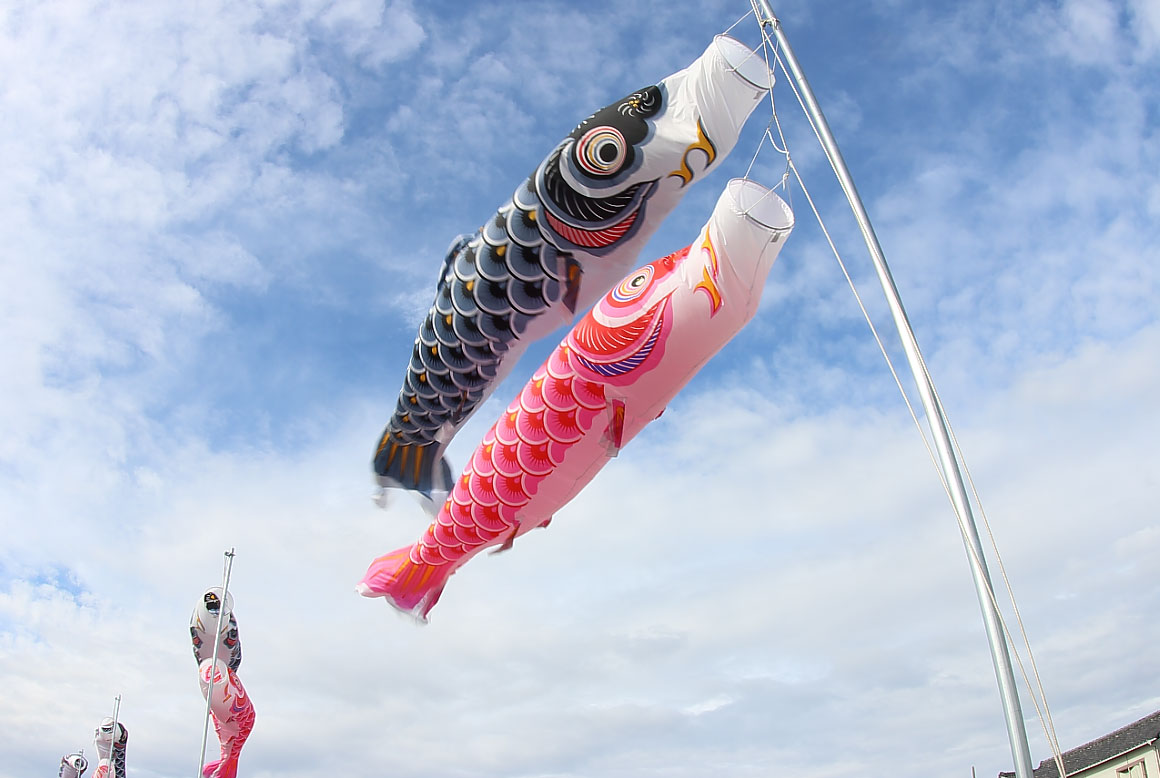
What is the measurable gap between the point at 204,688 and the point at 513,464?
32.0 ft

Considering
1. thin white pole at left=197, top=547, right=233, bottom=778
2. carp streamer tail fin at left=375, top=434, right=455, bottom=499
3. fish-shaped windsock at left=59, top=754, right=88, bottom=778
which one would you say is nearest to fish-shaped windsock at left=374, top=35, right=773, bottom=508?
carp streamer tail fin at left=375, top=434, right=455, bottom=499

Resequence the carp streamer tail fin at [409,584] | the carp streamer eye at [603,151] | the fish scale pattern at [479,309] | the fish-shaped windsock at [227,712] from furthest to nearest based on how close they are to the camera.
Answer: the fish-shaped windsock at [227,712] → the carp streamer tail fin at [409,584] → the fish scale pattern at [479,309] → the carp streamer eye at [603,151]

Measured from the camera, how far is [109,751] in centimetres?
1603

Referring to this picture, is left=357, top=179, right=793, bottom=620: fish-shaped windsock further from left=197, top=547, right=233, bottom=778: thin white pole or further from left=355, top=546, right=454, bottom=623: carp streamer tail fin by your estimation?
left=197, top=547, right=233, bottom=778: thin white pole

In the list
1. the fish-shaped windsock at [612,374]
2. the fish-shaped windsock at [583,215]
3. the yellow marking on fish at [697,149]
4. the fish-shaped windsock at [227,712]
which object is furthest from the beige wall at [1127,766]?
the yellow marking on fish at [697,149]

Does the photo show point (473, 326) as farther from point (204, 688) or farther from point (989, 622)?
point (204, 688)

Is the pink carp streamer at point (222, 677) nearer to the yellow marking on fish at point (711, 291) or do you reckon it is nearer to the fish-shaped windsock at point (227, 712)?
the fish-shaped windsock at point (227, 712)

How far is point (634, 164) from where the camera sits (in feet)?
12.5

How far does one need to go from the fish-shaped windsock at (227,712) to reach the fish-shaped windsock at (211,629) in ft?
0.45

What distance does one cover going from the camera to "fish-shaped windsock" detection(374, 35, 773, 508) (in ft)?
12.6

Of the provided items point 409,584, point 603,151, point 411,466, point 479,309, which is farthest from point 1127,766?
point 603,151

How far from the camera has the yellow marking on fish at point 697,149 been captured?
3.86 m

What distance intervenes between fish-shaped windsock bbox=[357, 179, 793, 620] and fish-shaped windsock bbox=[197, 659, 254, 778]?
28.3ft

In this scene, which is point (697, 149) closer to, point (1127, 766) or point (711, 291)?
point (711, 291)
